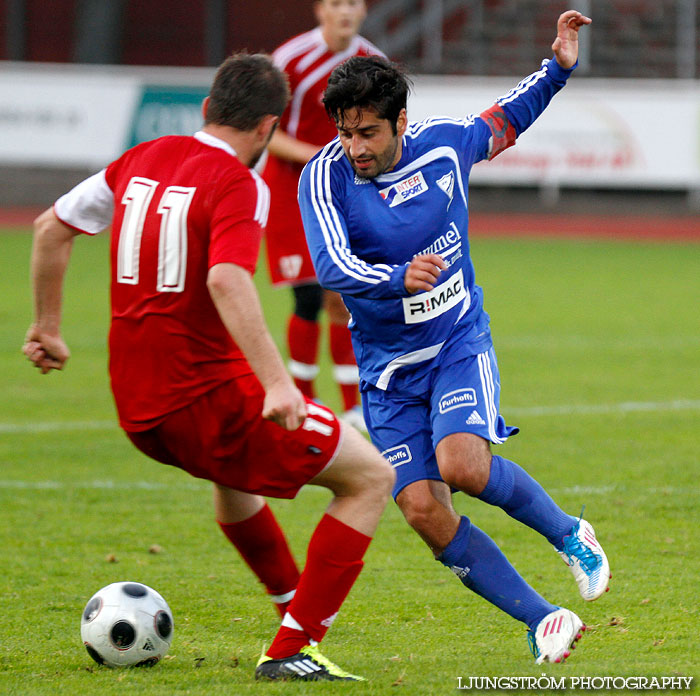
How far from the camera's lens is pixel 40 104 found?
63.9 ft

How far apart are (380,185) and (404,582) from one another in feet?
5.40

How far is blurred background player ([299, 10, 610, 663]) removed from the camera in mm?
3918

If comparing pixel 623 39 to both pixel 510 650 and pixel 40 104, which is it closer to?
pixel 40 104

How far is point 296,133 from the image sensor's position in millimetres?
7664

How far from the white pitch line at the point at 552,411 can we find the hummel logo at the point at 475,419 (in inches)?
155

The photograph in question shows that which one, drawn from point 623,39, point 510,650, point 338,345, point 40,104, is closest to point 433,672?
point 510,650

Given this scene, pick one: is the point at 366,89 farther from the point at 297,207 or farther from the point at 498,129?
the point at 297,207

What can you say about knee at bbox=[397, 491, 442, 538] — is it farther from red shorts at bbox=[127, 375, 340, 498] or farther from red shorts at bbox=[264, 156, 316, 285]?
red shorts at bbox=[264, 156, 316, 285]

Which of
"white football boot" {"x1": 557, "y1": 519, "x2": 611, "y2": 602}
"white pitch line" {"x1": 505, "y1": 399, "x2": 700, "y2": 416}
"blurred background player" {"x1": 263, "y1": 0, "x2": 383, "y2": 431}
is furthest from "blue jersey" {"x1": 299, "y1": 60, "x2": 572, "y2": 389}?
"white pitch line" {"x1": 505, "y1": 399, "x2": 700, "y2": 416}

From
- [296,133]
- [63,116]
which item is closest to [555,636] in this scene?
[296,133]

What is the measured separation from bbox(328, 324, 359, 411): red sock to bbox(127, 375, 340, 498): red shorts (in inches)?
158

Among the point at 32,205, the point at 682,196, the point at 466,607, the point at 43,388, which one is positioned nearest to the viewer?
the point at 466,607

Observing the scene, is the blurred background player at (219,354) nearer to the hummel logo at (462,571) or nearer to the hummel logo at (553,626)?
the hummel logo at (462,571)

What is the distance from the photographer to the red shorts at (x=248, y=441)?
3543 mm
